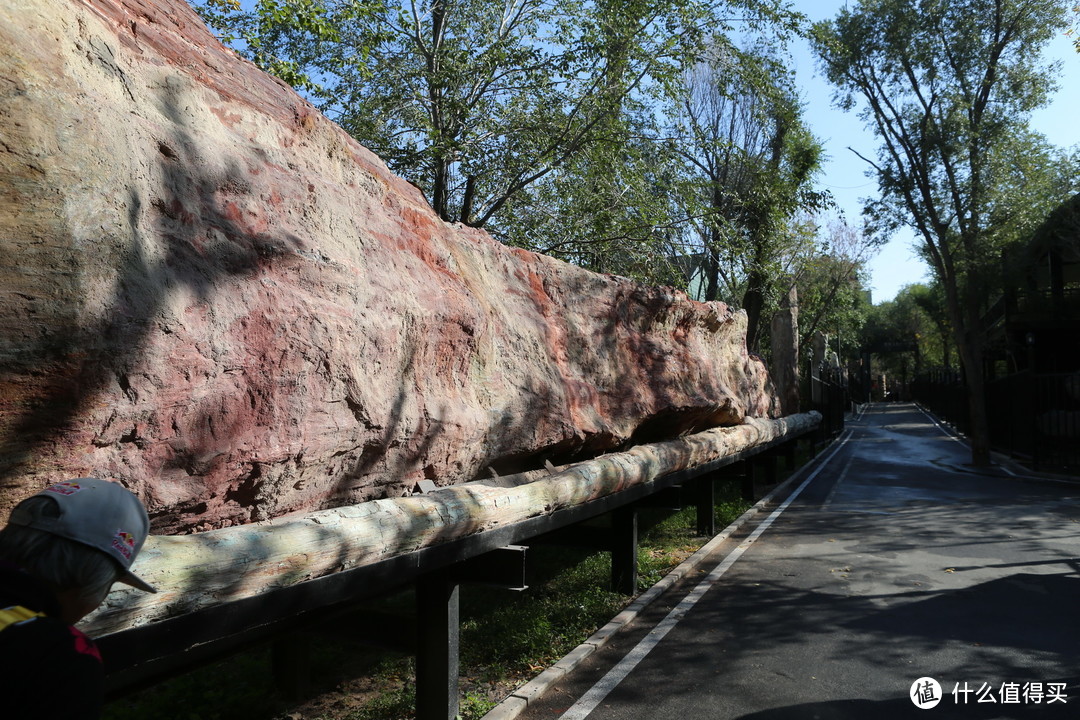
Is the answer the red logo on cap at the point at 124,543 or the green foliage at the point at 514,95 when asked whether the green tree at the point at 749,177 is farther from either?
the red logo on cap at the point at 124,543

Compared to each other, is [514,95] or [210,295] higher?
[514,95]

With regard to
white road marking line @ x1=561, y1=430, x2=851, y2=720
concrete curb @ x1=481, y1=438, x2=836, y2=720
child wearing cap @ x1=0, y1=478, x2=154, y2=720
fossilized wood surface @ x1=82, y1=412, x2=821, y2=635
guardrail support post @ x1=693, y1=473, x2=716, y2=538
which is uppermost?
child wearing cap @ x1=0, y1=478, x2=154, y2=720

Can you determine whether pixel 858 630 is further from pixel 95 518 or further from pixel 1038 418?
pixel 1038 418

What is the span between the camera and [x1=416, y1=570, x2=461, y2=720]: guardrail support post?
372 cm

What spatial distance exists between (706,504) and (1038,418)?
1242 cm

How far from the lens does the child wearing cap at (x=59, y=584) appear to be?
1276 mm

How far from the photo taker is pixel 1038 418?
1748cm

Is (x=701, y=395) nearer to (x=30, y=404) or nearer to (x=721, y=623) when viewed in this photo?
(x=721, y=623)

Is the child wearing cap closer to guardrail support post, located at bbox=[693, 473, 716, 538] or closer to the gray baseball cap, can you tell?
the gray baseball cap

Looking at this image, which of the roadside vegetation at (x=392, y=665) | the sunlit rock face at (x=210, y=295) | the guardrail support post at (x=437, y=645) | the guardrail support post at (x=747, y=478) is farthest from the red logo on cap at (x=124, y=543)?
the guardrail support post at (x=747, y=478)

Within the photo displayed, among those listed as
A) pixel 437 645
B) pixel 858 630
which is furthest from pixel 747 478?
pixel 437 645

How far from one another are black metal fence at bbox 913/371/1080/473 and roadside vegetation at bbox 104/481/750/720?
1421 cm

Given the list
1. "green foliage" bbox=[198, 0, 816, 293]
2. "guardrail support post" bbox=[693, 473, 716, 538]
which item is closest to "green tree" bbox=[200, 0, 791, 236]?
"green foliage" bbox=[198, 0, 816, 293]

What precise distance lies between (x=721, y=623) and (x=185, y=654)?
14.5 ft
